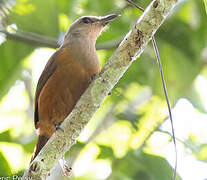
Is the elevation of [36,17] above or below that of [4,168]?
above

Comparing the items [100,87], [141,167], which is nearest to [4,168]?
[100,87]

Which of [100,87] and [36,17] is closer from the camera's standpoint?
[100,87]

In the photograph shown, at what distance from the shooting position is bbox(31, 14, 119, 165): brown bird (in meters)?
4.58

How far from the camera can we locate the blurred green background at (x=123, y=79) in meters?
5.45

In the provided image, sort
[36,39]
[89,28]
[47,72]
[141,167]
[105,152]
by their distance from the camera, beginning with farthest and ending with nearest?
1. [36,39]
2. [89,28]
3. [105,152]
4. [141,167]
5. [47,72]

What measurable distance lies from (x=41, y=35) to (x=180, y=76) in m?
1.90

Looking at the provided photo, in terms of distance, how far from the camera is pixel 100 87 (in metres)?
3.51

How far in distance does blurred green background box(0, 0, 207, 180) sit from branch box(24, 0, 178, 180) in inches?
65.2

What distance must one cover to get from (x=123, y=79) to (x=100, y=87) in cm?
249

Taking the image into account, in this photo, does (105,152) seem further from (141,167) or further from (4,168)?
→ (4,168)

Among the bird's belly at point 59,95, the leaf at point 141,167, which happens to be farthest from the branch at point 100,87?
the leaf at point 141,167

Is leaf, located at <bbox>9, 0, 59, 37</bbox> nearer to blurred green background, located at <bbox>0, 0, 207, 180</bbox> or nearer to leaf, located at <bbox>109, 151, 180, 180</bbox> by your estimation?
blurred green background, located at <bbox>0, 0, 207, 180</bbox>

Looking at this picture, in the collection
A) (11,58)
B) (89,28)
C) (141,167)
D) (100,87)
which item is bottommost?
(11,58)

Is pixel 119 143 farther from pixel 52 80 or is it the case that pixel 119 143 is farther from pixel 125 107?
pixel 52 80
